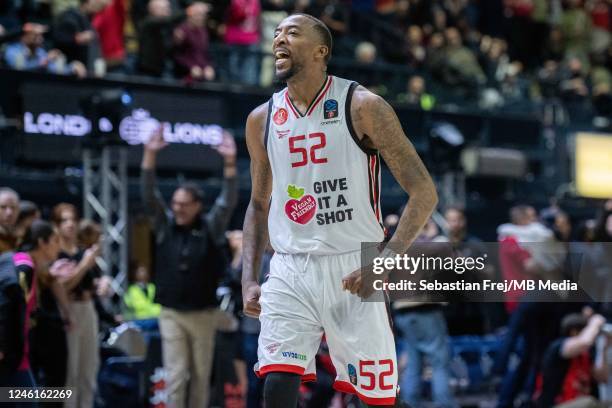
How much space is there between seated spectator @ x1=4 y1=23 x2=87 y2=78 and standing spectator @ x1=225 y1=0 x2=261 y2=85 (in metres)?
2.74

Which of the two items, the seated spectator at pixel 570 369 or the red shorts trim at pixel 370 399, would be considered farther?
the seated spectator at pixel 570 369

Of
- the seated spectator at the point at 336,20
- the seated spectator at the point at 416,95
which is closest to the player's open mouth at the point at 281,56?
the seated spectator at the point at 336,20

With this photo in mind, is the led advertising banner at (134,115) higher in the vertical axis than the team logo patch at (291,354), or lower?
higher

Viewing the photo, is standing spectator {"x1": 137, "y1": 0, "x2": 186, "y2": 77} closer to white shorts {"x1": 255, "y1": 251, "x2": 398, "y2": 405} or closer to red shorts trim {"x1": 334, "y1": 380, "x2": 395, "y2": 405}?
white shorts {"x1": 255, "y1": 251, "x2": 398, "y2": 405}

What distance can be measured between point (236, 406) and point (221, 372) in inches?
14.3

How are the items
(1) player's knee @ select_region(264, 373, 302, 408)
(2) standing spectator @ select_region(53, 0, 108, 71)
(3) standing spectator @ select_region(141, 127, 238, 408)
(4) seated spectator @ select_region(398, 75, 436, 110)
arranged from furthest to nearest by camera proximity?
1. (4) seated spectator @ select_region(398, 75, 436, 110)
2. (2) standing spectator @ select_region(53, 0, 108, 71)
3. (3) standing spectator @ select_region(141, 127, 238, 408)
4. (1) player's knee @ select_region(264, 373, 302, 408)

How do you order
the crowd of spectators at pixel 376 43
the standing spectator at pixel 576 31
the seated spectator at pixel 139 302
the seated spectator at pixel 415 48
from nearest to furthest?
the seated spectator at pixel 139 302
the crowd of spectators at pixel 376 43
the seated spectator at pixel 415 48
the standing spectator at pixel 576 31

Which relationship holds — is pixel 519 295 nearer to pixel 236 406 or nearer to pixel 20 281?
pixel 236 406

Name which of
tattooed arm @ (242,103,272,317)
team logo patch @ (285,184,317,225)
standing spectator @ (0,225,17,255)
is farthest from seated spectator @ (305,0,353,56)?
team logo patch @ (285,184,317,225)

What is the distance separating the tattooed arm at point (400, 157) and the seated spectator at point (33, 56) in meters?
7.26

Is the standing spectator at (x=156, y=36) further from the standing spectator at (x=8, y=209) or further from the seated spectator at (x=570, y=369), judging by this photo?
the seated spectator at (x=570, y=369)

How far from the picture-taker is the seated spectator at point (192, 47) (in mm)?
13547

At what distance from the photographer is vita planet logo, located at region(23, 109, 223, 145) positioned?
12.1m

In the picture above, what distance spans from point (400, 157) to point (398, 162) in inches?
1.0
